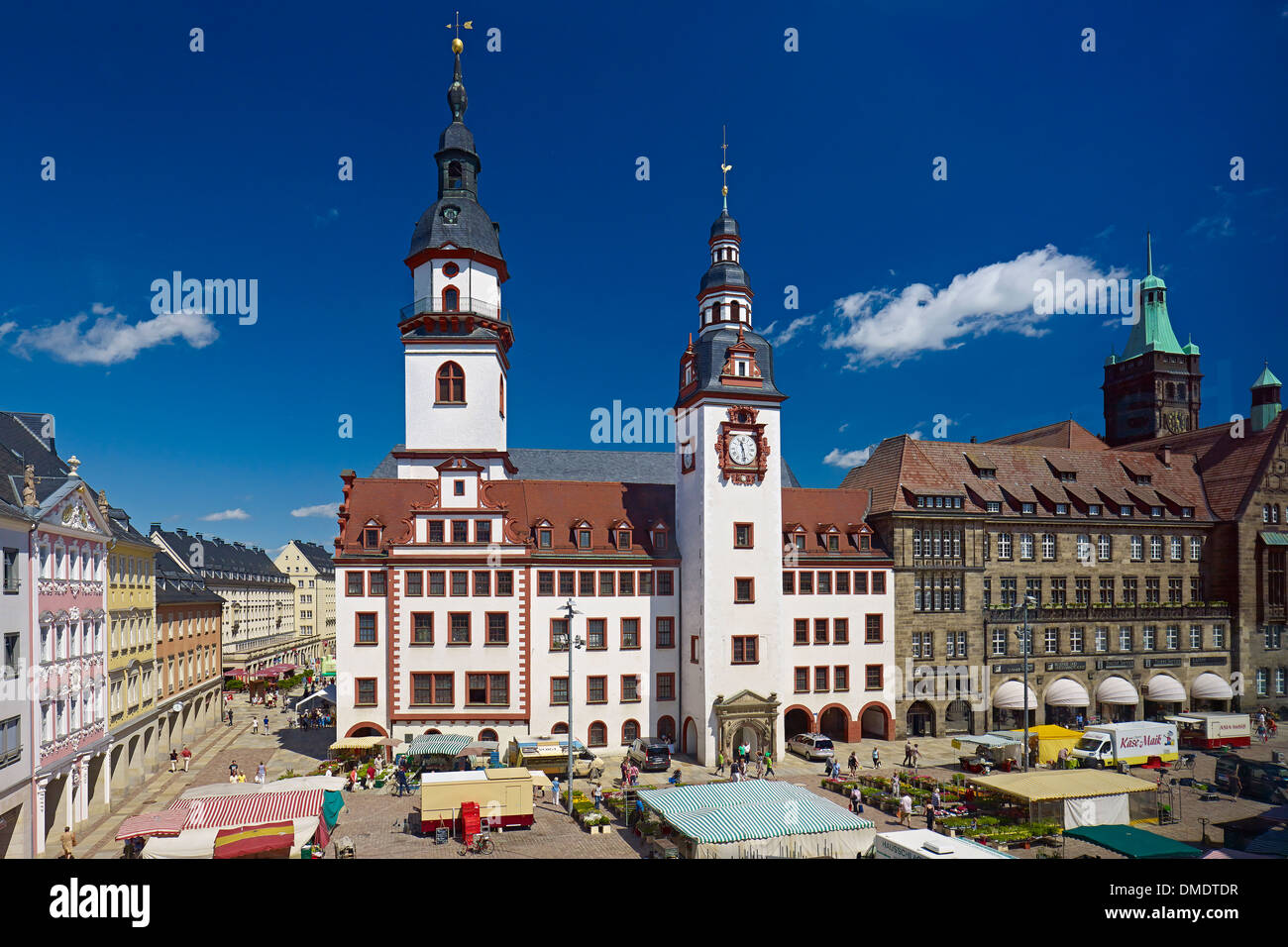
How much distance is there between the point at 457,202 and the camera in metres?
59.3

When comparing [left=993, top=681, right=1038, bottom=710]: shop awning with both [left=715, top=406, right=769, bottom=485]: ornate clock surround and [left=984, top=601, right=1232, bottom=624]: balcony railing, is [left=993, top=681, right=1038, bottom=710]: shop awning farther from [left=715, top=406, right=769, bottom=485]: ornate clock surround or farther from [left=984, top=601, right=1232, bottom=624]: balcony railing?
[left=715, top=406, right=769, bottom=485]: ornate clock surround

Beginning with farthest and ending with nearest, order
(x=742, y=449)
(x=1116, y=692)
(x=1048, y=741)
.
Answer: (x=1116, y=692) → (x=742, y=449) → (x=1048, y=741)

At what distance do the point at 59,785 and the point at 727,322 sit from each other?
42.5 meters

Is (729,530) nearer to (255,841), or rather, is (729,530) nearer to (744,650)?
(744,650)

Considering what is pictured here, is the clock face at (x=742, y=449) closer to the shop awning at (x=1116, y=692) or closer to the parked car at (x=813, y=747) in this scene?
the parked car at (x=813, y=747)

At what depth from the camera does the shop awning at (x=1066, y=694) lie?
5784cm

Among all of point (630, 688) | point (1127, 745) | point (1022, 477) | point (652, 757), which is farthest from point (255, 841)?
point (1022, 477)

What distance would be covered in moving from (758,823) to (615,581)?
1009 inches

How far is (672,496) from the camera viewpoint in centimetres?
5809

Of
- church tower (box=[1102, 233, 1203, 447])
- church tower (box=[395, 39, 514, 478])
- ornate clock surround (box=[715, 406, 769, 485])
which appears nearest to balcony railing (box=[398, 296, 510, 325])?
church tower (box=[395, 39, 514, 478])

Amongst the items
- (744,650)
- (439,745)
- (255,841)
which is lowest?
(439,745)

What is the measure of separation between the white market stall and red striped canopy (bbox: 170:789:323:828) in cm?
1286

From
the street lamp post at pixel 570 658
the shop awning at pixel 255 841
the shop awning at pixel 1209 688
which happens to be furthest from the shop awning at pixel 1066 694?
the shop awning at pixel 255 841
